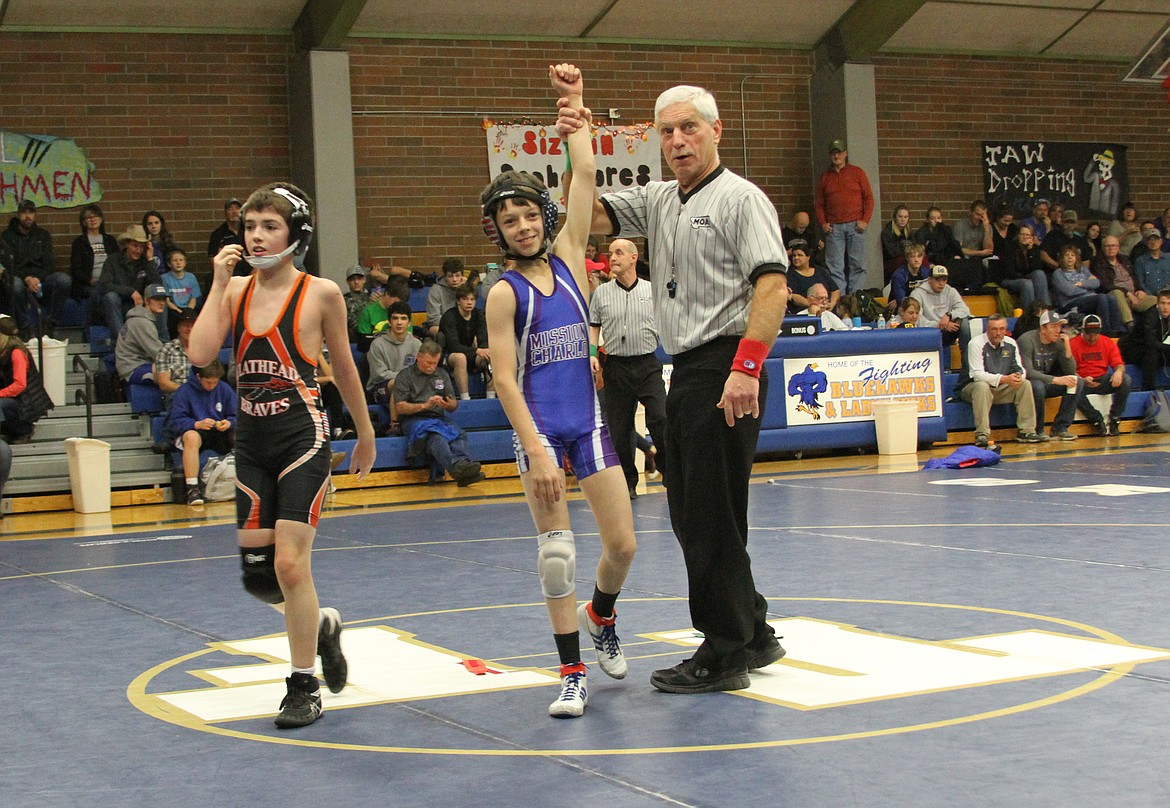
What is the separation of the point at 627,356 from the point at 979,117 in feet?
45.9

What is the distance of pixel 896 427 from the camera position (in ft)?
49.6

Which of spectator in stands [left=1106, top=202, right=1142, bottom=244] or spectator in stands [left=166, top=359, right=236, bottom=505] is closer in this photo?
spectator in stands [left=166, top=359, right=236, bottom=505]

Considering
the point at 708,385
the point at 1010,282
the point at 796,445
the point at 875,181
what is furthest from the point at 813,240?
the point at 708,385

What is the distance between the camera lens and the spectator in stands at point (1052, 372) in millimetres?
16219

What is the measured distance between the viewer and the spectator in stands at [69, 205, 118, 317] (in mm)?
15781

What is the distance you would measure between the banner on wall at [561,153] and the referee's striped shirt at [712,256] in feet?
47.3

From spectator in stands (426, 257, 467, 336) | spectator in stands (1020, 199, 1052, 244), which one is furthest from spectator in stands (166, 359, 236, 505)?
spectator in stands (1020, 199, 1052, 244)

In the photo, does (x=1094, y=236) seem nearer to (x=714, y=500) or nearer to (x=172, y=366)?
(x=172, y=366)

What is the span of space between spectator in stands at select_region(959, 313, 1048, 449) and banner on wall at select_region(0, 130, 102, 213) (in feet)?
34.6

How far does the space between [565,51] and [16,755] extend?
16.9m

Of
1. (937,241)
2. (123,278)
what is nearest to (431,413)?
(123,278)

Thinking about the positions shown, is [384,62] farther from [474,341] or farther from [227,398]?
[227,398]

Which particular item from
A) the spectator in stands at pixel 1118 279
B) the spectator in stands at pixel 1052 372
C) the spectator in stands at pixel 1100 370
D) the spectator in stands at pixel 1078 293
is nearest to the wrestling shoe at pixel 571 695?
the spectator in stands at pixel 1052 372

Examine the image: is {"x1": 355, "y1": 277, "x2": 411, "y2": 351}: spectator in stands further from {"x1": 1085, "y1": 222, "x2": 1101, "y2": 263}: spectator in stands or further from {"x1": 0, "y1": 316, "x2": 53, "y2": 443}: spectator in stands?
{"x1": 1085, "y1": 222, "x2": 1101, "y2": 263}: spectator in stands
